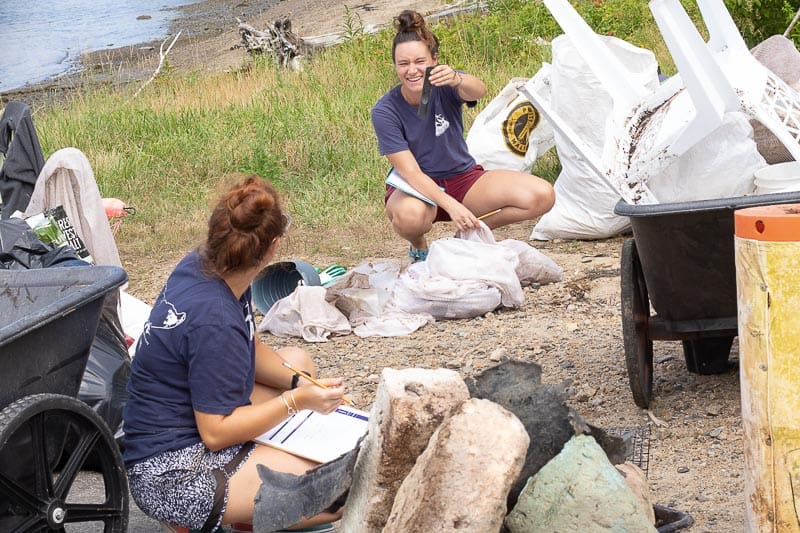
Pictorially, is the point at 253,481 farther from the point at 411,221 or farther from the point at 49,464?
the point at 411,221

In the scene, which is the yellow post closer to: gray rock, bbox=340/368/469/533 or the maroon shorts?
gray rock, bbox=340/368/469/533

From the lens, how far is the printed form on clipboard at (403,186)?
5.69 m

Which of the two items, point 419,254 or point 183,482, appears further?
point 419,254

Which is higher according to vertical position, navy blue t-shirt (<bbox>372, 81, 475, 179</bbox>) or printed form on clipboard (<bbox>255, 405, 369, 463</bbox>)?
navy blue t-shirt (<bbox>372, 81, 475, 179</bbox>)

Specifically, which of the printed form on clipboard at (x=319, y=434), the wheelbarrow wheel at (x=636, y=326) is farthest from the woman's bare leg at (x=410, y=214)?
the printed form on clipboard at (x=319, y=434)

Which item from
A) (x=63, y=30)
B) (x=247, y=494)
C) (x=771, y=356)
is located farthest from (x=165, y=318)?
(x=63, y=30)

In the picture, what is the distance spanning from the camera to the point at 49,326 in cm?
296

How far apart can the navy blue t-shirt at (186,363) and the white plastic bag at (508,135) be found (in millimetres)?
4058

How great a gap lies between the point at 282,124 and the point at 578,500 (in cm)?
727

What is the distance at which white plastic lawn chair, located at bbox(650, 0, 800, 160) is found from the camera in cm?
387

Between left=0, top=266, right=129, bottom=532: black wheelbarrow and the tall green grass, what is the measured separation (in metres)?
4.23

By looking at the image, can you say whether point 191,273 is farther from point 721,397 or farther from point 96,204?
point 96,204

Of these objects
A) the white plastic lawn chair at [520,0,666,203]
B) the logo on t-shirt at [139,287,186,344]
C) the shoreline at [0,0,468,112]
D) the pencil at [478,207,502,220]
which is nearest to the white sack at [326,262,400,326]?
the pencil at [478,207,502,220]

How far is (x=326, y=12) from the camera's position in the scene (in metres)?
20.6
